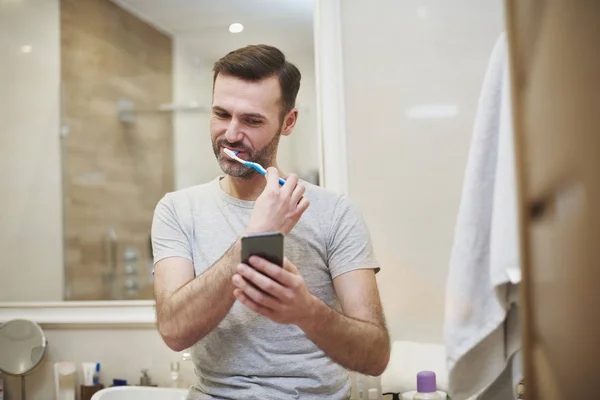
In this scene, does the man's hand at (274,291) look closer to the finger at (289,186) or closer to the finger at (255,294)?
the finger at (255,294)

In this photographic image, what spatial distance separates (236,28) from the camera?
1.97 m

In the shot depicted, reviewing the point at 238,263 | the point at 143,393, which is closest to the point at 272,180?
the point at 238,263

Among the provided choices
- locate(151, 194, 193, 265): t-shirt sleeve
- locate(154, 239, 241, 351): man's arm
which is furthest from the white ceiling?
locate(154, 239, 241, 351): man's arm

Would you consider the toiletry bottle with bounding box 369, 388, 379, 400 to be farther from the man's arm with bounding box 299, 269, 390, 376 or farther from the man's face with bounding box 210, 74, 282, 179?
the man's face with bounding box 210, 74, 282, 179

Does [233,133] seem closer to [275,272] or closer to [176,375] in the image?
[275,272]

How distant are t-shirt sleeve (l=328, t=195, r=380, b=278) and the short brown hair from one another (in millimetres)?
245

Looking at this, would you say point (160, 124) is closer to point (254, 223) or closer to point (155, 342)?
point (155, 342)

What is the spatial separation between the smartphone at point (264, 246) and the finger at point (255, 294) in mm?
34

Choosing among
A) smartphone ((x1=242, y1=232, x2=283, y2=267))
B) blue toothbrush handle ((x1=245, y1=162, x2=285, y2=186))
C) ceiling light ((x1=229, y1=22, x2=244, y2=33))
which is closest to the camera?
smartphone ((x1=242, y1=232, x2=283, y2=267))

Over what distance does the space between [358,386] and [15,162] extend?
125 centimetres

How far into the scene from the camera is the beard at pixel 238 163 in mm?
1250

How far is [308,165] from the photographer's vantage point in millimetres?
1759

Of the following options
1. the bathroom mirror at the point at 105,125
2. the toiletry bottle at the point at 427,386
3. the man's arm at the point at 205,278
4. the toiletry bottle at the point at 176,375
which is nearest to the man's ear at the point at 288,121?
the man's arm at the point at 205,278

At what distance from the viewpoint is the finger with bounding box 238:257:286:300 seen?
93 centimetres
